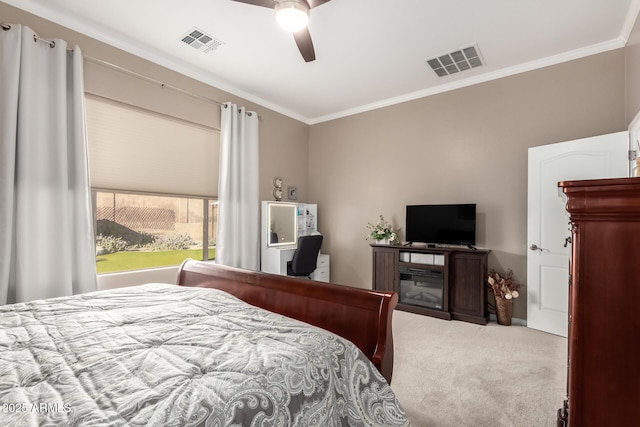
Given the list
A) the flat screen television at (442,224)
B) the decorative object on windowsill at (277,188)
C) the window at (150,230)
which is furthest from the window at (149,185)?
the flat screen television at (442,224)

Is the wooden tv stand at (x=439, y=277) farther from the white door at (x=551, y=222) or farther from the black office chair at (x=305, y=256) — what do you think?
the black office chair at (x=305, y=256)

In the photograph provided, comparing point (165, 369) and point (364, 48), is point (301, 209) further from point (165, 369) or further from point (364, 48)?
point (165, 369)

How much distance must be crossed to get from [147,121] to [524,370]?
4200 millimetres

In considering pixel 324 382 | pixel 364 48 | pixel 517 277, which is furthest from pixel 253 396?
pixel 517 277

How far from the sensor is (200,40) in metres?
3.09

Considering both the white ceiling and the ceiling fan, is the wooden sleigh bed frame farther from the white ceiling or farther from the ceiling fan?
the white ceiling

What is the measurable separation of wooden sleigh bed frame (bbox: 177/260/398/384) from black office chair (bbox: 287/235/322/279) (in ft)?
6.19

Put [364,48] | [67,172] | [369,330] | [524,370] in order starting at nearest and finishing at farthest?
[369,330] → [524,370] → [67,172] → [364,48]

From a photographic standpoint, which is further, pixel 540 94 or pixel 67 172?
pixel 540 94

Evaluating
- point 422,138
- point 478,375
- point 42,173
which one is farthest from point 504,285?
point 42,173

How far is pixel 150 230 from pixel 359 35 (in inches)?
118

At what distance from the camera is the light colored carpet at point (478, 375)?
1.85m

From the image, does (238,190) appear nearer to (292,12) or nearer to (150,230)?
(150,230)

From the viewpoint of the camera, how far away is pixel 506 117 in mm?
3676
